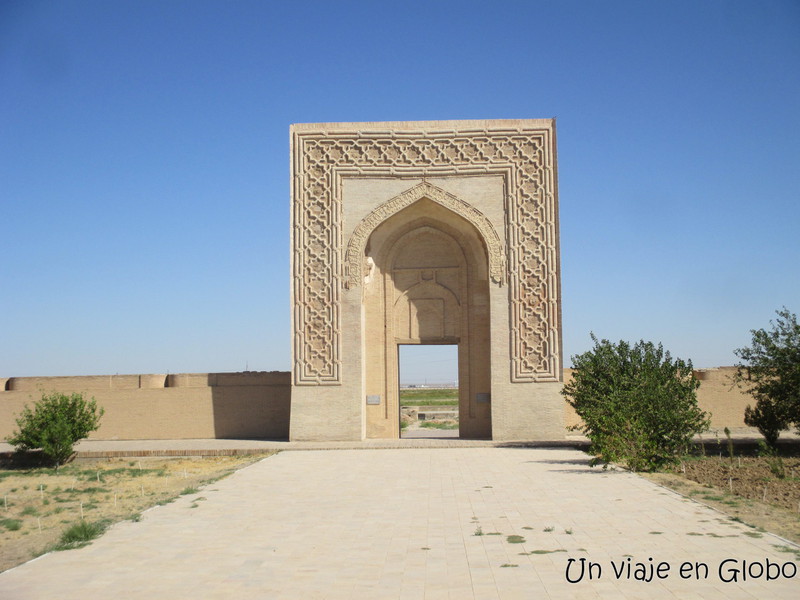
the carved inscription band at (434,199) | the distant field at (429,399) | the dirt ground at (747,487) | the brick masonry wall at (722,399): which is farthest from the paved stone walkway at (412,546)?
the distant field at (429,399)

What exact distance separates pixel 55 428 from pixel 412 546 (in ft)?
25.6

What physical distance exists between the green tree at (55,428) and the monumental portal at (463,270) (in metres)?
3.28

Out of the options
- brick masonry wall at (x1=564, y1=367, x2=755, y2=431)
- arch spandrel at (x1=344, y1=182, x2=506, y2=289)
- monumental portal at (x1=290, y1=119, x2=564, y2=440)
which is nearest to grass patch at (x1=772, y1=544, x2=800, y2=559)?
monumental portal at (x1=290, y1=119, x2=564, y2=440)

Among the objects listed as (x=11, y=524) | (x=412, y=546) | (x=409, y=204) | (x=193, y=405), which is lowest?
(x=11, y=524)

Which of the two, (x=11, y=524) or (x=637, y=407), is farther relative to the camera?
(x=637, y=407)

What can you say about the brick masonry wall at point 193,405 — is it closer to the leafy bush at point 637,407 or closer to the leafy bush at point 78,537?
the leafy bush at point 637,407

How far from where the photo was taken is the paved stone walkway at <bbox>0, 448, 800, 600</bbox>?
13.5ft

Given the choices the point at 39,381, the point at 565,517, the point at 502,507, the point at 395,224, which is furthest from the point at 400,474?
the point at 39,381

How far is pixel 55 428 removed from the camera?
1117 centimetres

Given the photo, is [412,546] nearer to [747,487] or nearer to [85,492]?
[747,487]

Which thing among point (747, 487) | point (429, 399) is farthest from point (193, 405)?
point (429, 399)

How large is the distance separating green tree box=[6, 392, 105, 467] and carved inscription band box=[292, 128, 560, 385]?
340cm

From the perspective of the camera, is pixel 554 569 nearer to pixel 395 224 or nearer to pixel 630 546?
pixel 630 546

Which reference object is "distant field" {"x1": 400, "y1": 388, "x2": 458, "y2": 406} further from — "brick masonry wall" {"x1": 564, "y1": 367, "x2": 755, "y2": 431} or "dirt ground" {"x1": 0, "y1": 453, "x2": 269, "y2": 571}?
"dirt ground" {"x1": 0, "y1": 453, "x2": 269, "y2": 571}
